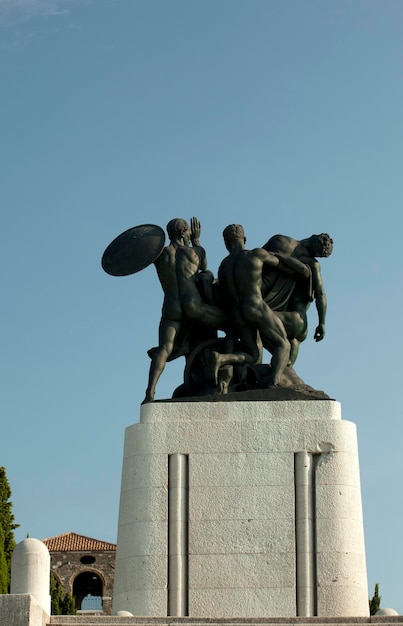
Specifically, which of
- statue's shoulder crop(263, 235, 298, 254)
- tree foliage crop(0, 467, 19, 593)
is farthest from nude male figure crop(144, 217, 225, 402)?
tree foliage crop(0, 467, 19, 593)

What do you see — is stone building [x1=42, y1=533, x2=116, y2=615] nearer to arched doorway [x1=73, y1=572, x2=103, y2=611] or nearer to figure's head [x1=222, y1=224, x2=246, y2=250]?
arched doorway [x1=73, y1=572, x2=103, y2=611]

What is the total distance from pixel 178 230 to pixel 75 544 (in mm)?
59812

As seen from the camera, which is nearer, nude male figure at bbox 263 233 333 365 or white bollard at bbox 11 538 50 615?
white bollard at bbox 11 538 50 615

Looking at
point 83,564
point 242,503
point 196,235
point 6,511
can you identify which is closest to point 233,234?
point 196,235

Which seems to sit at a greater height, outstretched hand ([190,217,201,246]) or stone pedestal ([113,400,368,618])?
outstretched hand ([190,217,201,246])

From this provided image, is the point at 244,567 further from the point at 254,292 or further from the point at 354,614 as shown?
the point at 254,292

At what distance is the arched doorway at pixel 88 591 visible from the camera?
81.8m

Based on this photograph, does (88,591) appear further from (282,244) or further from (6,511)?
(282,244)

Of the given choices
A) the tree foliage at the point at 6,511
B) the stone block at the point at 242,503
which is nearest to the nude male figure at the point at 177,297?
the stone block at the point at 242,503

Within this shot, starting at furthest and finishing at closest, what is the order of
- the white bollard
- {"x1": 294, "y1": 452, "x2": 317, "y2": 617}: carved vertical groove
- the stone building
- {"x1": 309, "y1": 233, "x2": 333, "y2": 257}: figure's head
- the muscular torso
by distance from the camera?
1. the stone building
2. {"x1": 309, "y1": 233, "x2": 333, "y2": 257}: figure's head
3. the muscular torso
4. {"x1": 294, "y1": 452, "x2": 317, "y2": 617}: carved vertical groove
5. the white bollard

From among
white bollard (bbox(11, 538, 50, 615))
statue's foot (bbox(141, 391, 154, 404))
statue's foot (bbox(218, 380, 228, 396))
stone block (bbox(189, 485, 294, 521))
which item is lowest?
white bollard (bbox(11, 538, 50, 615))

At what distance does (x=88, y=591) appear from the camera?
83438 millimetres

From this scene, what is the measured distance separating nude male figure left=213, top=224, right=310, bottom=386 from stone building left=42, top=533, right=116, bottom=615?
5809 cm

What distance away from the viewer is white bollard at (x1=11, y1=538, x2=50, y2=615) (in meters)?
18.9
